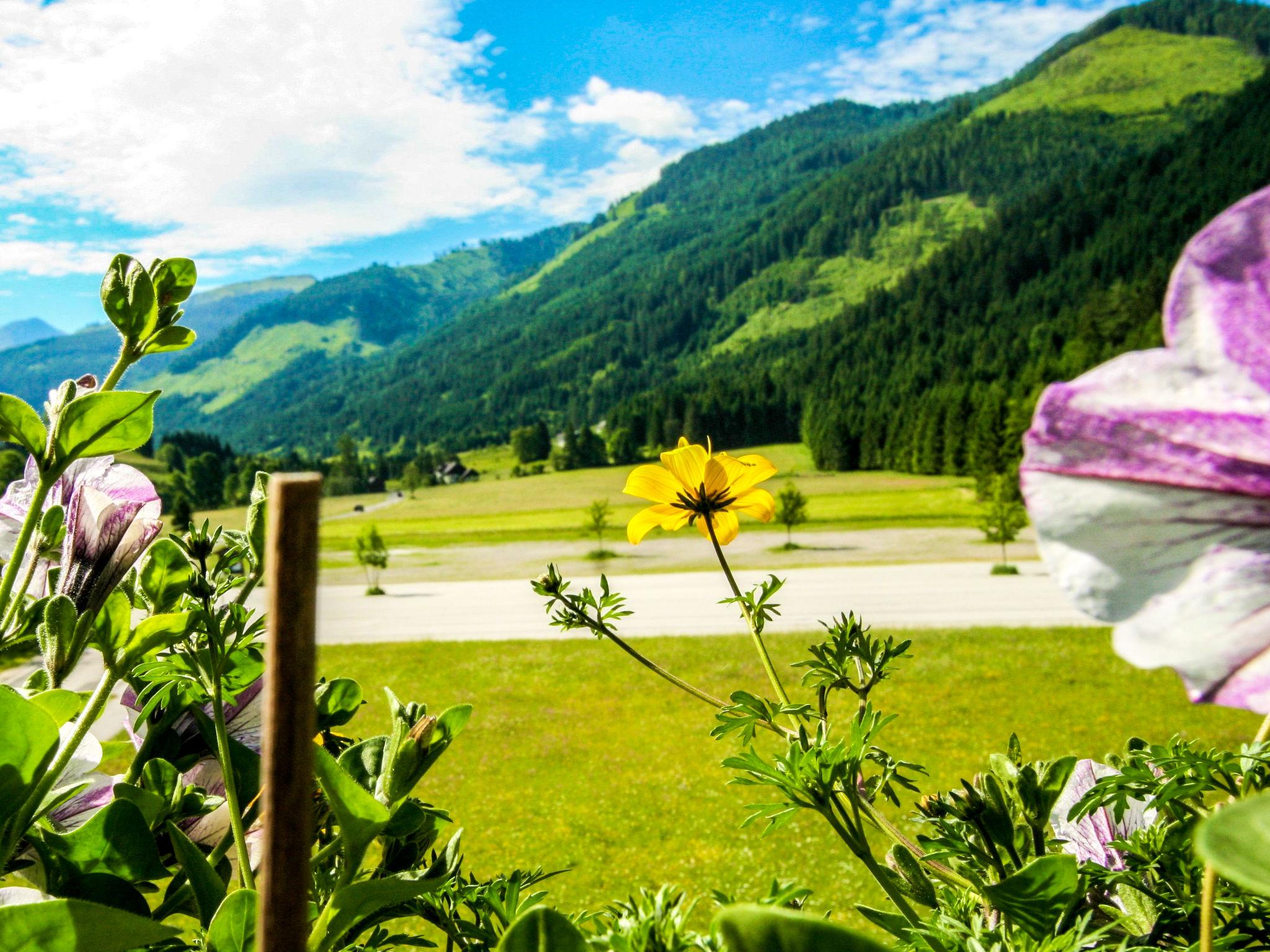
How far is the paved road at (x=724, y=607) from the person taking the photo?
1453cm

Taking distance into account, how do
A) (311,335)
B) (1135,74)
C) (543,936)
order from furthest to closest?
(311,335) → (1135,74) → (543,936)

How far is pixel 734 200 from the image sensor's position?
131 metres

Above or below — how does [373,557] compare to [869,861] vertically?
below

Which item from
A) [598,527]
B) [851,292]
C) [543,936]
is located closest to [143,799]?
[543,936]

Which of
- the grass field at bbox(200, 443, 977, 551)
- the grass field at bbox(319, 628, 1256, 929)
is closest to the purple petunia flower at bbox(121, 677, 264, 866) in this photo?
the grass field at bbox(319, 628, 1256, 929)

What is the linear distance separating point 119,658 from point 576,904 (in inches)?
254

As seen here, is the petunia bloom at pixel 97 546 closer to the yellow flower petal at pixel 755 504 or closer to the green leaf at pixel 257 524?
the green leaf at pixel 257 524

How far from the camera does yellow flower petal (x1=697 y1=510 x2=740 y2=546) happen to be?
2.78 ft

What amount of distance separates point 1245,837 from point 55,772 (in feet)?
1.76

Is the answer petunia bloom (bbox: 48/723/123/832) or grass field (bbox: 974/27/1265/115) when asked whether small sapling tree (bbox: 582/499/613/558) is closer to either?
petunia bloom (bbox: 48/723/123/832)

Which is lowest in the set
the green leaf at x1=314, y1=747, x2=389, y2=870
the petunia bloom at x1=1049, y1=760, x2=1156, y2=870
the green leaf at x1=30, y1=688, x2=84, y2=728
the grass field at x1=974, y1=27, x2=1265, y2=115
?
the petunia bloom at x1=1049, y1=760, x2=1156, y2=870

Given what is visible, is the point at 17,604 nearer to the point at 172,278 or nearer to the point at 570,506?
the point at 172,278

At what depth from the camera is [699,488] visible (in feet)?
2.75

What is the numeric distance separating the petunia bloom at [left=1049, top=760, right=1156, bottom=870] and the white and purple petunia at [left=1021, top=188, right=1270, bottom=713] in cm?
48
